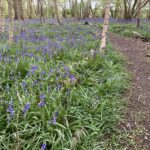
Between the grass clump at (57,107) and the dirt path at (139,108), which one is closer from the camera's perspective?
the grass clump at (57,107)

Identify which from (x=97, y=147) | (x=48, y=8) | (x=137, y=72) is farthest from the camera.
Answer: (x=48, y=8)

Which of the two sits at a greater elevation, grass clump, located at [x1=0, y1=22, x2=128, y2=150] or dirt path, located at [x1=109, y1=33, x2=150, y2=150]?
grass clump, located at [x1=0, y1=22, x2=128, y2=150]

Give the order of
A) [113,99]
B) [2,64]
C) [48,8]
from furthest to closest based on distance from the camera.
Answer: [48,8] < [2,64] < [113,99]

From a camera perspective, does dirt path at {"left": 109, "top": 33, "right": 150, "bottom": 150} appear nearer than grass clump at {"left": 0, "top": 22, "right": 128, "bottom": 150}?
No

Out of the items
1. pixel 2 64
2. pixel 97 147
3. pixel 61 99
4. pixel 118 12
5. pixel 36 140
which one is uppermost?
pixel 118 12

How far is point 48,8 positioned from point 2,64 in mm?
32590

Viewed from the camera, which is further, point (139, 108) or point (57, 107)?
point (139, 108)

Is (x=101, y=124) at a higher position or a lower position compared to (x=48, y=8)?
lower

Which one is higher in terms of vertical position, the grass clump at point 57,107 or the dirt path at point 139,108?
the grass clump at point 57,107

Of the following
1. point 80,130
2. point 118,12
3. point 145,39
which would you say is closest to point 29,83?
point 80,130

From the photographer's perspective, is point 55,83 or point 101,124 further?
point 55,83

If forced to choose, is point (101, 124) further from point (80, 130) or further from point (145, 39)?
point (145, 39)

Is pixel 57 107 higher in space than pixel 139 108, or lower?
higher

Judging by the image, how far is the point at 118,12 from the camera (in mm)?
27328
